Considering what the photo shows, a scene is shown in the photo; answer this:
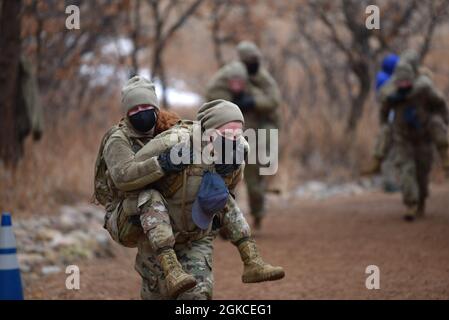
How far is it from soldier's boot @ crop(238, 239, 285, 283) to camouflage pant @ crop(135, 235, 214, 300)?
222 mm

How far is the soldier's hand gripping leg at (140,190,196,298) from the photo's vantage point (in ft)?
13.7

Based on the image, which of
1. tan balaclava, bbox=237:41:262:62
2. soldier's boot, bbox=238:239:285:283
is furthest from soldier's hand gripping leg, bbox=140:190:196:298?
tan balaclava, bbox=237:41:262:62

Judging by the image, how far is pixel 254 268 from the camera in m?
4.44

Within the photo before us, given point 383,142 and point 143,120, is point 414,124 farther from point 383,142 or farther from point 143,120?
point 143,120

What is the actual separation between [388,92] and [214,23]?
28.1ft

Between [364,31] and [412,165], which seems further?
[364,31]

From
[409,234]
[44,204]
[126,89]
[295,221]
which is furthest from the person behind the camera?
[295,221]

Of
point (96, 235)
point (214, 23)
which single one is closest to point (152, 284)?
point (96, 235)

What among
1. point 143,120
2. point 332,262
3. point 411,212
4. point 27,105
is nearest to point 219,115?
point 143,120

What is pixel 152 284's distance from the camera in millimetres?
4703

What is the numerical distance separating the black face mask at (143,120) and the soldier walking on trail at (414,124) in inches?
186

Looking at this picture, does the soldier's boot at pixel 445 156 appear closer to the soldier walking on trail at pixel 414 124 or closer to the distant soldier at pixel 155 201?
the soldier walking on trail at pixel 414 124

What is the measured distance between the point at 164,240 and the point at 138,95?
85cm
